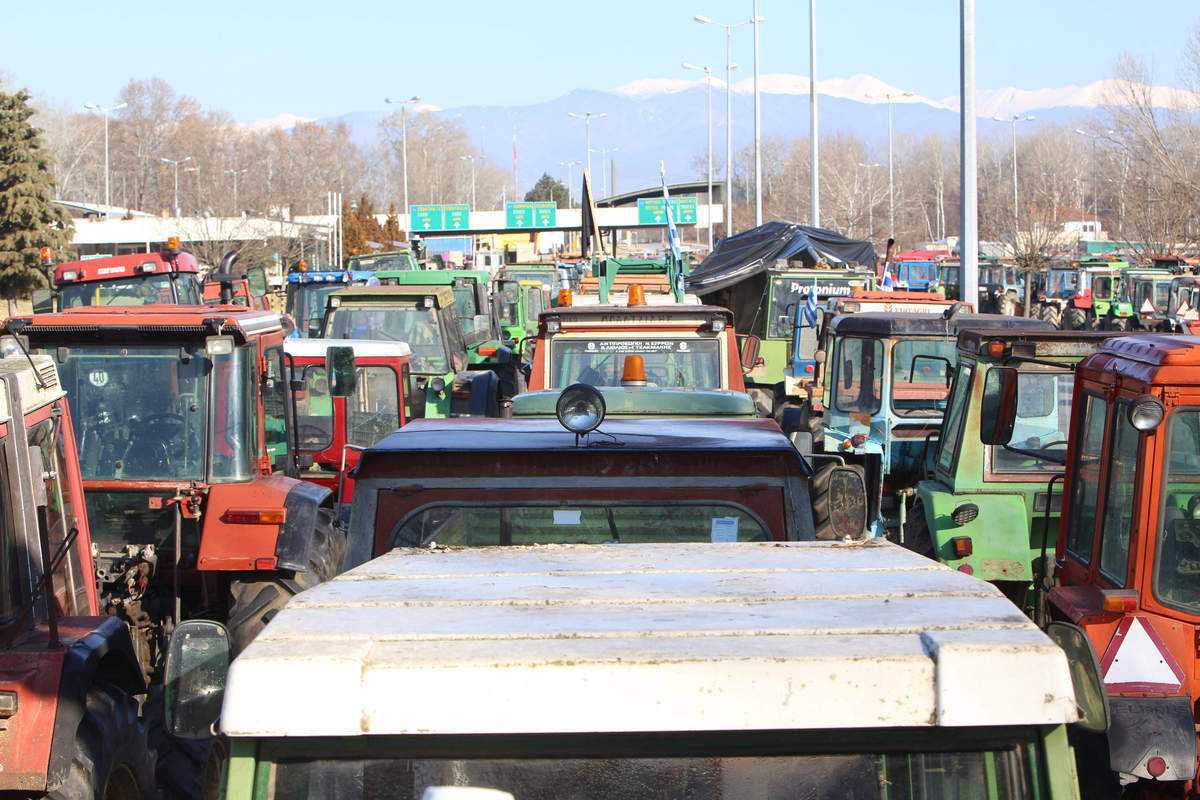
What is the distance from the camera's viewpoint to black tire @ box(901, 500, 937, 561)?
318 inches

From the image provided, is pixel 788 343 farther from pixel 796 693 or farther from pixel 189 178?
pixel 189 178

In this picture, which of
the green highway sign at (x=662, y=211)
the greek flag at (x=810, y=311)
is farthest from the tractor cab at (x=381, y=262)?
the green highway sign at (x=662, y=211)

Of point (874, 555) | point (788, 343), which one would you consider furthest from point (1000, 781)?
point (788, 343)

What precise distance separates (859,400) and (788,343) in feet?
34.3

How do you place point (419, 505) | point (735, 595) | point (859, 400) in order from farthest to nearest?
point (859, 400), point (419, 505), point (735, 595)

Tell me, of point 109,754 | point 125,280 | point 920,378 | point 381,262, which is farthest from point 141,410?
point 381,262

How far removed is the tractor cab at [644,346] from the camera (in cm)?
1044

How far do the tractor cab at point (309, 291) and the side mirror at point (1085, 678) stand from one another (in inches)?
758

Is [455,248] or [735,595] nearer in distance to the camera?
[735,595]

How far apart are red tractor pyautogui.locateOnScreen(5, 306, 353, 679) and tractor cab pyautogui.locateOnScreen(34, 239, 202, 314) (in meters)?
11.2

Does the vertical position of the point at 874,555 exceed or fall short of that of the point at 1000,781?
it exceeds it

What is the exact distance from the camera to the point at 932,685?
207 centimetres

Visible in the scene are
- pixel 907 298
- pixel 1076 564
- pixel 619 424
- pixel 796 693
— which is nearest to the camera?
pixel 796 693

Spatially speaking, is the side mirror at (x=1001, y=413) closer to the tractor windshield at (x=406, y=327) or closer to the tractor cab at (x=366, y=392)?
the tractor cab at (x=366, y=392)
